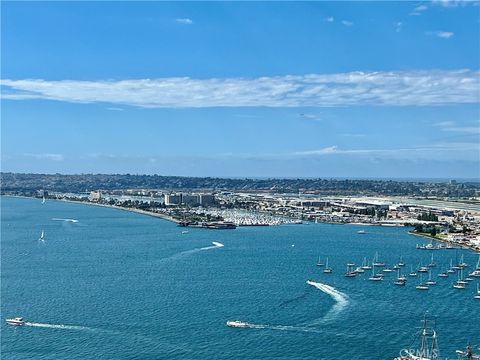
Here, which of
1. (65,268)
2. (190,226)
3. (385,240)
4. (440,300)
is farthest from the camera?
(190,226)

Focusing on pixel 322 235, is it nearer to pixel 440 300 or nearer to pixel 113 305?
pixel 440 300

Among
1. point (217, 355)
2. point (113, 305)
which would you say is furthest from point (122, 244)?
point (217, 355)

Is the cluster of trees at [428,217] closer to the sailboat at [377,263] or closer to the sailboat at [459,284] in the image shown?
the sailboat at [377,263]

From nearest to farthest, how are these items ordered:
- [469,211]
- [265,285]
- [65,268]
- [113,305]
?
[113,305], [265,285], [65,268], [469,211]

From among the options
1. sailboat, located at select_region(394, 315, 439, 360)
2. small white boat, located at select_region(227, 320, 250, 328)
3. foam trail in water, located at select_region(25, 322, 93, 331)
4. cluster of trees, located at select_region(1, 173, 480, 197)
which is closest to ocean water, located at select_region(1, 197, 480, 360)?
foam trail in water, located at select_region(25, 322, 93, 331)

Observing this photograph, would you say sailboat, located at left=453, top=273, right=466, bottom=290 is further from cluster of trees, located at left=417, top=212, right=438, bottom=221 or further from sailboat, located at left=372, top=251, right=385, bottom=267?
cluster of trees, located at left=417, top=212, right=438, bottom=221

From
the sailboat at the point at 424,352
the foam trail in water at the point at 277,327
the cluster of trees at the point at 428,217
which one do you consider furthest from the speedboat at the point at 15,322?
the cluster of trees at the point at 428,217
